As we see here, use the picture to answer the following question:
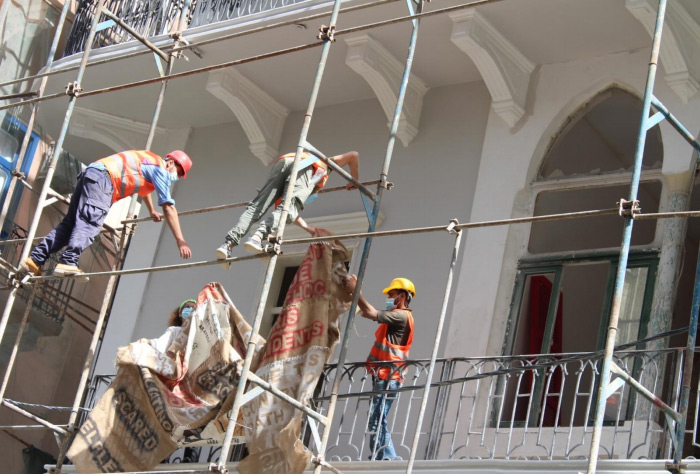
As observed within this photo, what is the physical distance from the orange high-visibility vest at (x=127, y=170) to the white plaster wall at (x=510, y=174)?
9.92ft

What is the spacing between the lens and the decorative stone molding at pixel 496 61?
1258 centimetres

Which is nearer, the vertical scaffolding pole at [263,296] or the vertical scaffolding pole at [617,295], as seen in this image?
the vertical scaffolding pole at [617,295]

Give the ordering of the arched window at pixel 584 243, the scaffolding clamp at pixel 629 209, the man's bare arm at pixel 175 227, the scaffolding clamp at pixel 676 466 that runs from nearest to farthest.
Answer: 1. the scaffolding clamp at pixel 629 209
2. the scaffolding clamp at pixel 676 466
3. the man's bare arm at pixel 175 227
4. the arched window at pixel 584 243

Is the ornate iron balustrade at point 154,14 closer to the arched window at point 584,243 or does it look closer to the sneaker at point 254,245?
the arched window at point 584,243

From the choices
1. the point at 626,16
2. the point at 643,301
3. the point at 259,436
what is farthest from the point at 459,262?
the point at 259,436

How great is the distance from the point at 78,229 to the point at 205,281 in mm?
3623

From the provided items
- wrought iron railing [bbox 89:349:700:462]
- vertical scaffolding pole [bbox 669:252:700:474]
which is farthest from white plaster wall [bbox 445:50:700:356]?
vertical scaffolding pole [bbox 669:252:700:474]

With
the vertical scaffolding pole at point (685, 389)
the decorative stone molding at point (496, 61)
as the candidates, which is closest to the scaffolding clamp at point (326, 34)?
the decorative stone molding at point (496, 61)

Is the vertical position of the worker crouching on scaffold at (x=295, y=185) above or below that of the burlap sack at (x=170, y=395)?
above

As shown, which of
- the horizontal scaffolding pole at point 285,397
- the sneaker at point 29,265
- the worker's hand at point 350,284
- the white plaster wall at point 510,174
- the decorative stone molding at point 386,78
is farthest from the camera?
the decorative stone molding at point 386,78

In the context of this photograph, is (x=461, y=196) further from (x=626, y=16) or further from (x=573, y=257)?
(x=626, y=16)

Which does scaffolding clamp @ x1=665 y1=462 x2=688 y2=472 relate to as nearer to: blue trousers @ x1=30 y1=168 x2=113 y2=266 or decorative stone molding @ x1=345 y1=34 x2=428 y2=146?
blue trousers @ x1=30 y1=168 x2=113 y2=266

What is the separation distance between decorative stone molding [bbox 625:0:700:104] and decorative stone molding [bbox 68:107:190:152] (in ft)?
20.0

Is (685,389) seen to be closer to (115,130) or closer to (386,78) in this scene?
(386,78)
